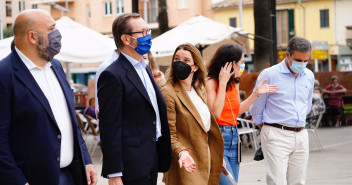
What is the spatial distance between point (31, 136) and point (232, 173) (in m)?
2.70

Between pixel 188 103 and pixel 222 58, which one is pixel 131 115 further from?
pixel 222 58

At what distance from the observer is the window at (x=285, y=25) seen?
194 feet

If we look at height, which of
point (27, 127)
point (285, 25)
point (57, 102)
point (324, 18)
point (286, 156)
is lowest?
point (286, 156)

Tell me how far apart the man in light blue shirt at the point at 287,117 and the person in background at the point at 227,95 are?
0.55 meters

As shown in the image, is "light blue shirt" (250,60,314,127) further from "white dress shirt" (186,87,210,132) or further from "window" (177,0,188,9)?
"window" (177,0,188,9)

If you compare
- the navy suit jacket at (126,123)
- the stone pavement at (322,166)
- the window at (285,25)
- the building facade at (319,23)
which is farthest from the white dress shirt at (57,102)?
the window at (285,25)

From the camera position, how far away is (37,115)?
4168 millimetres

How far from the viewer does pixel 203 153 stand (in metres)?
5.73

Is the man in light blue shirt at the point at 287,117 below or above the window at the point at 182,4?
below

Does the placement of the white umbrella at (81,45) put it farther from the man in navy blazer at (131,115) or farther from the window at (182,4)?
the window at (182,4)

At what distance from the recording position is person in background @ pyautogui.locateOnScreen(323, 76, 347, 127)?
76.8 ft

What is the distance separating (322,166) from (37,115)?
29.7 ft

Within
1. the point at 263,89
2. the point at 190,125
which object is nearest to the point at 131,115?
the point at 190,125

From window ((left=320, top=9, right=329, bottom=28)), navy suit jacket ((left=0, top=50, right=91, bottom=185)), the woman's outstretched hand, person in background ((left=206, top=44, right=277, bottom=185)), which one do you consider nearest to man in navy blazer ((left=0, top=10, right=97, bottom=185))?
navy suit jacket ((left=0, top=50, right=91, bottom=185))
